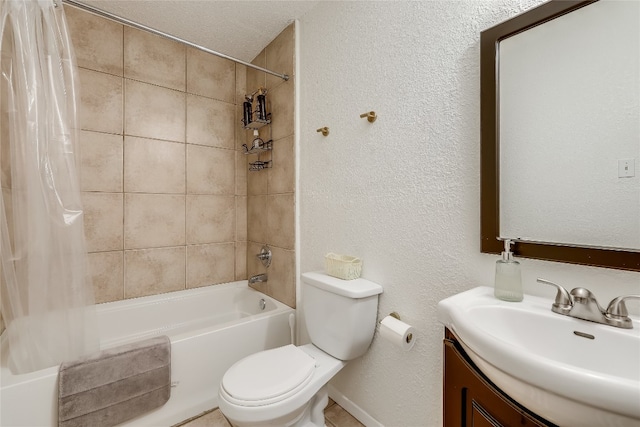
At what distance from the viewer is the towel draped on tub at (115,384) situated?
1222 mm

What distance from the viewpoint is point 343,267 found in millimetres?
1464

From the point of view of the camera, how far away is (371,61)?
1.45m

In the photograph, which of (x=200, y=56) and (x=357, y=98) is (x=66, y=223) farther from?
(x=200, y=56)

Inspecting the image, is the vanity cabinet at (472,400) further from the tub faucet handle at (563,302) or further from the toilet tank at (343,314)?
the toilet tank at (343,314)

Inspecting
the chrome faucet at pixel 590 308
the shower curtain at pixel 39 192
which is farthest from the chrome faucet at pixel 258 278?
the chrome faucet at pixel 590 308

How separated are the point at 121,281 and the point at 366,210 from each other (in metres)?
1.72

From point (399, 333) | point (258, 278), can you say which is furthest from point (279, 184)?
point (399, 333)

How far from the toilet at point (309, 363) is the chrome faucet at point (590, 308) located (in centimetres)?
71

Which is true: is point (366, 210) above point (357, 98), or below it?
below

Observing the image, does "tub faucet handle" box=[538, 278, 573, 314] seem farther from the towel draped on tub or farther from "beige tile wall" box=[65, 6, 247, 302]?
"beige tile wall" box=[65, 6, 247, 302]

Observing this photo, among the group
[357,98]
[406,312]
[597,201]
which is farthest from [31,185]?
[597,201]

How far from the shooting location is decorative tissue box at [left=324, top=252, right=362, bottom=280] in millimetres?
1457

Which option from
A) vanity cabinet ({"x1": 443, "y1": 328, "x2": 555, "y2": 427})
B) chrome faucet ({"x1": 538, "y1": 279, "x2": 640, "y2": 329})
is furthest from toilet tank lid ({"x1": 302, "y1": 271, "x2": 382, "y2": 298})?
chrome faucet ({"x1": 538, "y1": 279, "x2": 640, "y2": 329})

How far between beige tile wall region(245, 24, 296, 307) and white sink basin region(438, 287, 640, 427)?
4.25 ft
